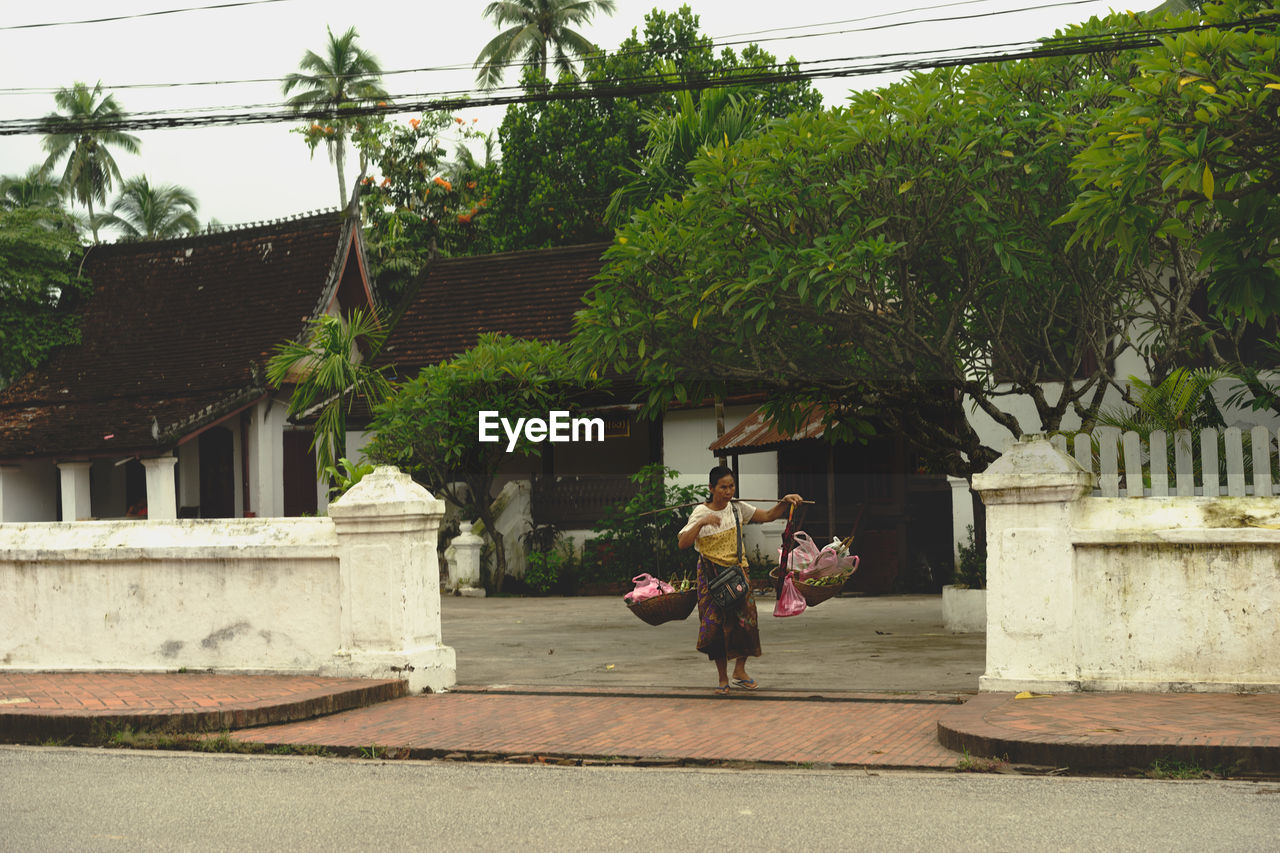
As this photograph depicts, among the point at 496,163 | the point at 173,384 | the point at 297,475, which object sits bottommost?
the point at 297,475

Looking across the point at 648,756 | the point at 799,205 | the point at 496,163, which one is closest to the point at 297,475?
the point at 496,163

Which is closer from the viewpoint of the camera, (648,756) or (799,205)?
(648,756)

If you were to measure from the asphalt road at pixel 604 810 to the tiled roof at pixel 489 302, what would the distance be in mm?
17918

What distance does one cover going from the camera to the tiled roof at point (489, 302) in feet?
84.6

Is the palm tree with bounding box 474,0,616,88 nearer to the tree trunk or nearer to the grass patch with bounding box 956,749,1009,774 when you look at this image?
the tree trunk

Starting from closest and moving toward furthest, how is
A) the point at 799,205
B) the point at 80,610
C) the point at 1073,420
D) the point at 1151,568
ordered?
1. the point at 1151,568
2. the point at 80,610
3. the point at 799,205
4. the point at 1073,420

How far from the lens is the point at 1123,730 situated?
7270 millimetres

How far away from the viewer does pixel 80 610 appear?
1105 centimetres

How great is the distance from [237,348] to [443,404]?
7252 mm

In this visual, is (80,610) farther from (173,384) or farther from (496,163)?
(496,163)

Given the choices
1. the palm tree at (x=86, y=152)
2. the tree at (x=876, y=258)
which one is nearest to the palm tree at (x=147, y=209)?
the palm tree at (x=86, y=152)

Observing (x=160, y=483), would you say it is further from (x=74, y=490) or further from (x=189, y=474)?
(x=189, y=474)

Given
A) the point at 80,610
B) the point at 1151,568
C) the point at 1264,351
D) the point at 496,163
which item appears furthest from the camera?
the point at 496,163

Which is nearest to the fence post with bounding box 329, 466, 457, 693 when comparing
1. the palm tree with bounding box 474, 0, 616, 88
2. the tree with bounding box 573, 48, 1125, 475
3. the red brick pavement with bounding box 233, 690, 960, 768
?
the red brick pavement with bounding box 233, 690, 960, 768
